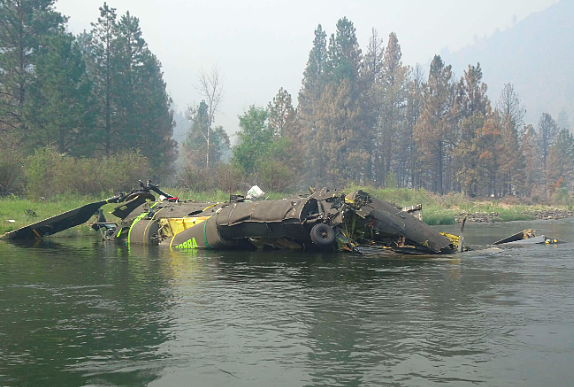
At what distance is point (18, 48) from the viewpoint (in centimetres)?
4838

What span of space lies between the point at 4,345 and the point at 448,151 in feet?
243

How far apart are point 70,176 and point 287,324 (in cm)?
3216

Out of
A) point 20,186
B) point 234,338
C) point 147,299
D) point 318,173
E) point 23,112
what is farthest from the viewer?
point 318,173

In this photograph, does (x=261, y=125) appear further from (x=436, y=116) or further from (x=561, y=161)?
(x=561, y=161)

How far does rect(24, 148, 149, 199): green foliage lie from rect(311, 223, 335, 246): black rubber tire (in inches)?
891

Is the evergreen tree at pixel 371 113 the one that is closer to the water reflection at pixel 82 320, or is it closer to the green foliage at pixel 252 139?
the green foliage at pixel 252 139

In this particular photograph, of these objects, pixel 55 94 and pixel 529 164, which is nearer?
pixel 55 94

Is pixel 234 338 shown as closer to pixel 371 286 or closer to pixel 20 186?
pixel 371 286

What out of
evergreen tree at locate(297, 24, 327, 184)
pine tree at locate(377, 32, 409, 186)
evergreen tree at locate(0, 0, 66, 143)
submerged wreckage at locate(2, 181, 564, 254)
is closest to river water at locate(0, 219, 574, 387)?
submerged wreckage at locate(2, 181, 564, 254)

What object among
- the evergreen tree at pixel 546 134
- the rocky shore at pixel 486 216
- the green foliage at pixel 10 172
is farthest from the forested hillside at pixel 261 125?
the rocky shore at pixel 486 216

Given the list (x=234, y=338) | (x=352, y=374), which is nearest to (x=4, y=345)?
(x=234, y=338)

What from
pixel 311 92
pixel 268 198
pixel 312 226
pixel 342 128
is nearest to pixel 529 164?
pixel 342 128

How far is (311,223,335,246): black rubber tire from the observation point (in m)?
18.3

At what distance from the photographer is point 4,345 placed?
319 inches
